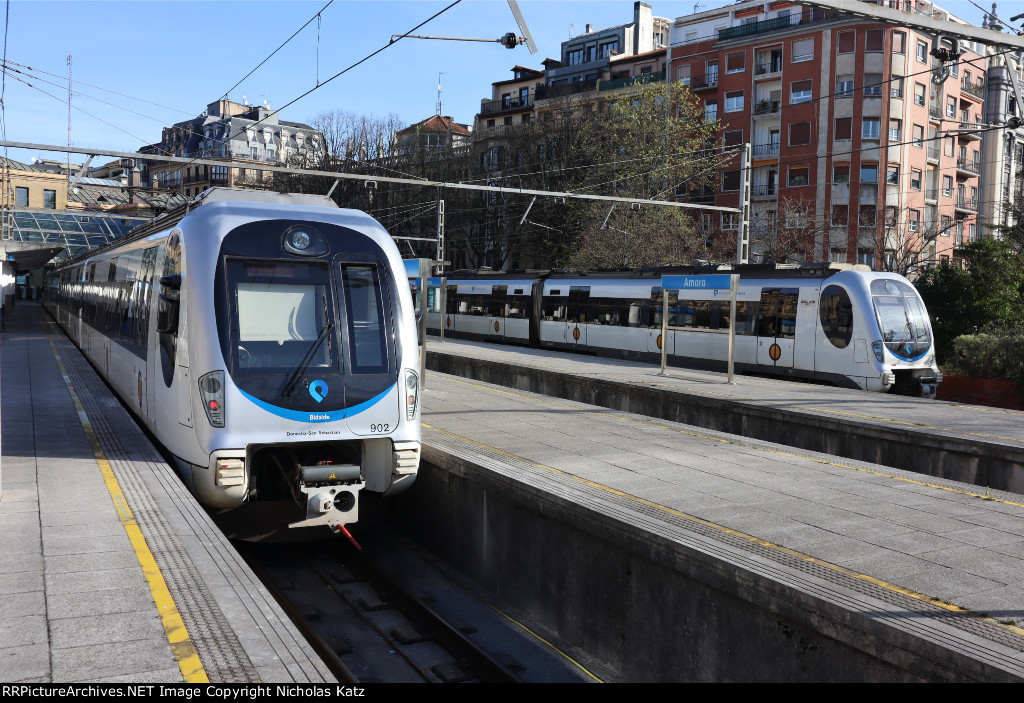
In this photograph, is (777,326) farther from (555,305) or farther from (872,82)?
(872,82)

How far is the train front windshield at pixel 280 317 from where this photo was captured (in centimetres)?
858

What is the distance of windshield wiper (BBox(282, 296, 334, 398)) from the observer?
28.2ft

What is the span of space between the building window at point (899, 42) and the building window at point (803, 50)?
415 cm

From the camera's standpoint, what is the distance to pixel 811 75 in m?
48.2

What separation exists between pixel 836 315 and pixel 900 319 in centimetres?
123

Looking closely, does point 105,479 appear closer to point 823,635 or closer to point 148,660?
point 148,660

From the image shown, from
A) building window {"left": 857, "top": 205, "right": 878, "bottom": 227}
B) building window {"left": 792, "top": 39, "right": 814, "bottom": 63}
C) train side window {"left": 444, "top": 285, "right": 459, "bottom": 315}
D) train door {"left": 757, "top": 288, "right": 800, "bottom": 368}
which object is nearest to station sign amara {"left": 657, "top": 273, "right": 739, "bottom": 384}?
train door {"left": 757, "top": 288, "right": 800, "bottom": 368}

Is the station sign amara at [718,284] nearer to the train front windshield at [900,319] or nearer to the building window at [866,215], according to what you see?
the train front windshield at [900,319]

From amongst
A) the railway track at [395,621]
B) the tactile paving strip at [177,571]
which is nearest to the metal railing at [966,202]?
the railway track at [395,621]

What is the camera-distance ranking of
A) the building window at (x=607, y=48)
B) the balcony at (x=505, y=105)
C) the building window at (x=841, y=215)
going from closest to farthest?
1. the building window at (x=841, y=215)
2. the building window at (x=607, y=48)
3. the balcony at (x=505, y=105)

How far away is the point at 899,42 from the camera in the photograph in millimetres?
46469

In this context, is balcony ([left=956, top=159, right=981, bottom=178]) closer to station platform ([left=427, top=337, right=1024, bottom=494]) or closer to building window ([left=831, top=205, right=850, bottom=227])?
building window ([left=831, top=205, right=850, bottom=227])

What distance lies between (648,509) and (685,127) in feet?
134
